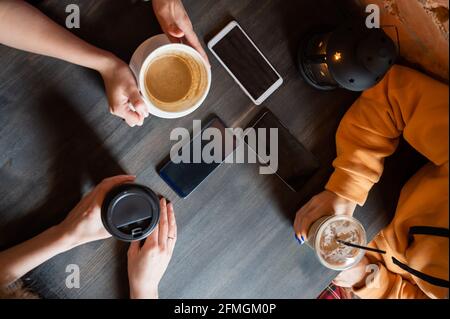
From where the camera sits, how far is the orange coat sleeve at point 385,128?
659 mm

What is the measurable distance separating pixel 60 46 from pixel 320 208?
57cm

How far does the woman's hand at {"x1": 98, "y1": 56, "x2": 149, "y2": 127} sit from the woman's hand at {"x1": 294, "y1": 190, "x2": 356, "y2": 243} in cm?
36

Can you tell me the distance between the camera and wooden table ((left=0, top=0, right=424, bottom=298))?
2.51ft

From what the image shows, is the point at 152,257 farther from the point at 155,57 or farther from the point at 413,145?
the point at 413,145

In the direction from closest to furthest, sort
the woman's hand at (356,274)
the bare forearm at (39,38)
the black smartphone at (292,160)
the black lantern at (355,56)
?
1. the black lantern at (355,56)
2. the bare forearm at (39,38)
3. the black smartphone at (292,160)
4. the woman's hand at (356,274)

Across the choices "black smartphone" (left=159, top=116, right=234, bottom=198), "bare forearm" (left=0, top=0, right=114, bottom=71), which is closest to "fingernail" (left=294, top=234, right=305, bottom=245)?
"black smartphone" (left=159, top=116, right=234, bottom=198)

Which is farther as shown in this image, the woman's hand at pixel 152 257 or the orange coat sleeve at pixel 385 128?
the woman's hand at pixel 152 257

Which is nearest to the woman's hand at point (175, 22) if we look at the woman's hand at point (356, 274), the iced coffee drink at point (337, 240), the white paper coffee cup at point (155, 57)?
the white paper coffee cup at point (155, 57)

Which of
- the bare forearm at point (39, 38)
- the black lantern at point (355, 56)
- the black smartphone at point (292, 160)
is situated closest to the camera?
the black lantern at point (355, 56)

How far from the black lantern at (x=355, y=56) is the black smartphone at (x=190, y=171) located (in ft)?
0.75

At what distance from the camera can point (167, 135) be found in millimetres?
800

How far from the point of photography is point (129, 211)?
0.73m

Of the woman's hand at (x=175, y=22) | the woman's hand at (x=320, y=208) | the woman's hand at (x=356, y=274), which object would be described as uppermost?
the woman's hand at (x=175, y=22)
